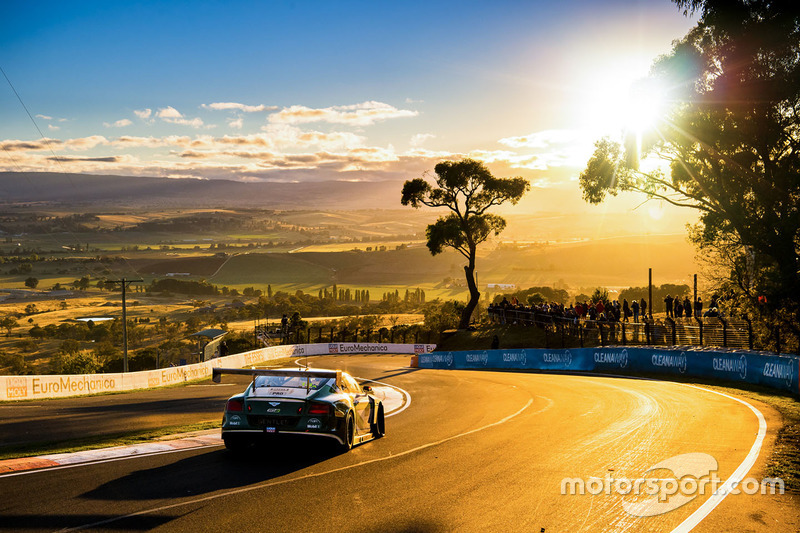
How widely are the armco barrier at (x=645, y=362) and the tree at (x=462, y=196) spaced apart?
1298 centimetres

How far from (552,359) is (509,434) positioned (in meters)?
27.1

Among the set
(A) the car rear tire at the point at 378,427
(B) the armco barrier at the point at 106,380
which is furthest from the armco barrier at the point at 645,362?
(A) the car rear tire at the point at 378,427

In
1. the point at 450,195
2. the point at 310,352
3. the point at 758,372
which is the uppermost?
the point at 450,195

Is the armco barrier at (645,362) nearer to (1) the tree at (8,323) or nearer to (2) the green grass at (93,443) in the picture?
(2) the green grass at (93,443)

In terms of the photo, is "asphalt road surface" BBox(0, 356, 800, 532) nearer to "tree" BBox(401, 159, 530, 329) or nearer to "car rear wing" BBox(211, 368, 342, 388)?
"car rear wing" BBox(211, 368, 342, 388)

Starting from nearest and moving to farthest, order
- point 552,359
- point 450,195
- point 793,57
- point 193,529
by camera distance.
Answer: point 193,529, point 793,57, point 552,359, point 450,195

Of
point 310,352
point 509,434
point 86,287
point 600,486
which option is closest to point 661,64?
point 509,434

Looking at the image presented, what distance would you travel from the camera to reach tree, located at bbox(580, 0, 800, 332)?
26219 millimetres

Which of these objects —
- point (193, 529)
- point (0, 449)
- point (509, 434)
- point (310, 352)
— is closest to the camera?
point (193, 529)

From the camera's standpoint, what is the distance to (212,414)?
18.7 m

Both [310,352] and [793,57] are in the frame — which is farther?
[310,352]

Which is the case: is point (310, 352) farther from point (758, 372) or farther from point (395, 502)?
point (395, 502)

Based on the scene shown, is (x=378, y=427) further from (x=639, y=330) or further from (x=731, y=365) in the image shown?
(x=639, y=330)

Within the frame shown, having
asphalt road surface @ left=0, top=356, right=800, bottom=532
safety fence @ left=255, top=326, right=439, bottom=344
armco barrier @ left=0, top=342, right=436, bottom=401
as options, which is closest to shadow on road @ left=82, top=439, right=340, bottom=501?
asphalt road surface @ left=0, top=356, right=800, bottom=532
